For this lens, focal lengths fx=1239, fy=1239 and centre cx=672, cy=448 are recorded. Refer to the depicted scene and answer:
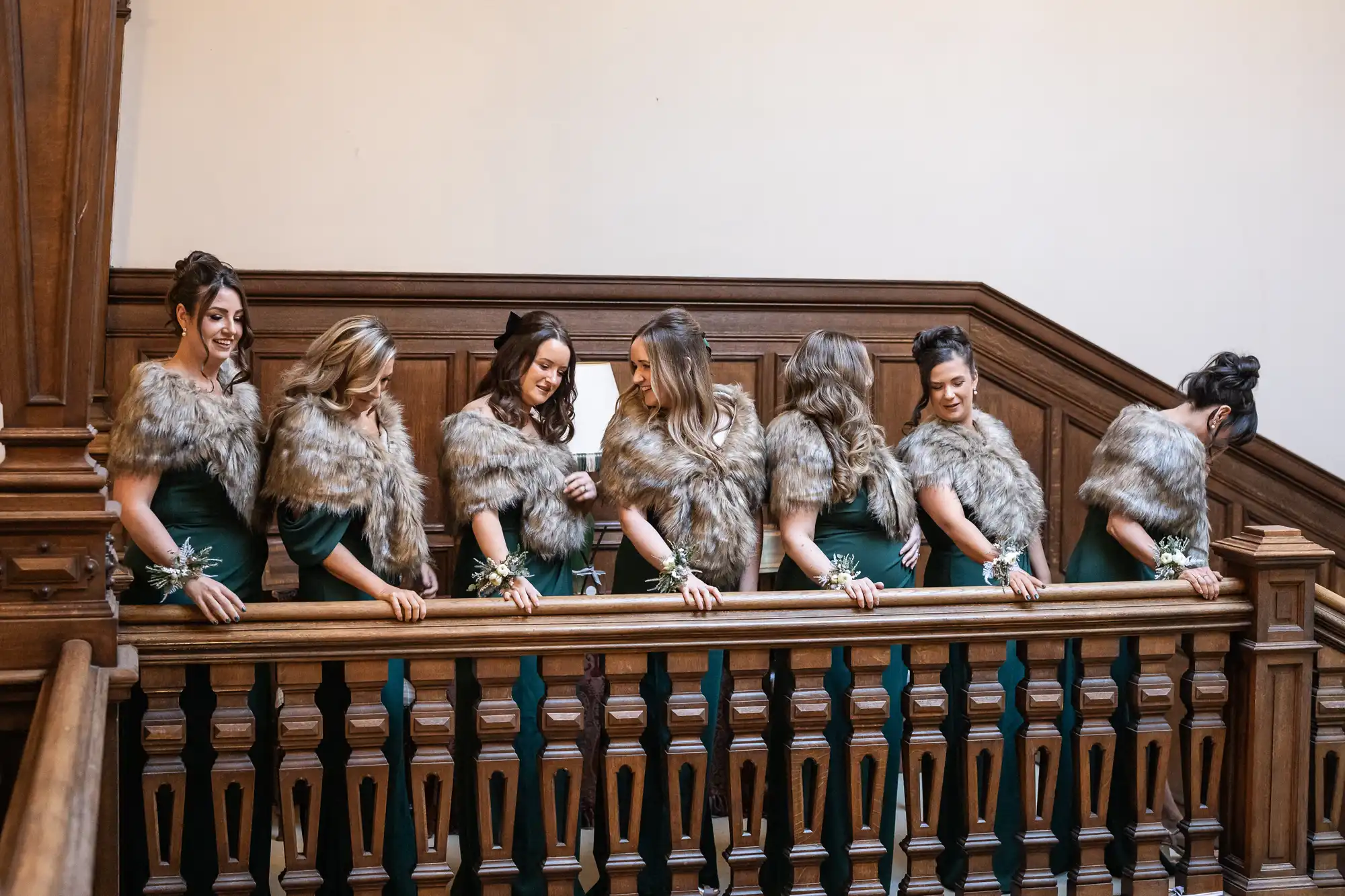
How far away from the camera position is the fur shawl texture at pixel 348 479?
312cm

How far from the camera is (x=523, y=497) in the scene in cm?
339

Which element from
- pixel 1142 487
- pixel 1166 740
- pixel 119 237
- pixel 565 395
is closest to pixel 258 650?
pixel 565 395

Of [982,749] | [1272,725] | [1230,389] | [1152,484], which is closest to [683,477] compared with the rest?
[982,749]

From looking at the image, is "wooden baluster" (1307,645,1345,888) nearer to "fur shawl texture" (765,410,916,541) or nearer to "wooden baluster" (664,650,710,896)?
"fur shawl texture" (765,410,916,541)

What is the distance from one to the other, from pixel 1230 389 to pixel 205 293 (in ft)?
10.0

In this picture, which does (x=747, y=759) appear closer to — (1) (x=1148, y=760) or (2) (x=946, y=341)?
(1) (x=1148, y=760)

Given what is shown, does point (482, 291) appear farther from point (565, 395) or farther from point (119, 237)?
point (565, 395)

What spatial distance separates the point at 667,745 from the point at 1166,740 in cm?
130

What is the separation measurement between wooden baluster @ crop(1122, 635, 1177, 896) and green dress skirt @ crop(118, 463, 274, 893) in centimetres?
215

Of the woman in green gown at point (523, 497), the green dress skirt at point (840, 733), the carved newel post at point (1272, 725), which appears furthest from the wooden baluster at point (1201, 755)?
the woman in green gown at point (523, 497)

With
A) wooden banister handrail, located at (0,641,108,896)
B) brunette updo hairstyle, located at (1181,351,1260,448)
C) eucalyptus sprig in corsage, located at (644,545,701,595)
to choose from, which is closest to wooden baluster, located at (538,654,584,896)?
eucalyptus sprig in corsage, located at (644,545,701,595)

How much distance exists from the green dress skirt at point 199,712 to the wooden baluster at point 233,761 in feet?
0.20

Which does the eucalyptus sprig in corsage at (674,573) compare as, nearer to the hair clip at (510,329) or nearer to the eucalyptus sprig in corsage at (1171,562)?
the hair clip at (510,329)

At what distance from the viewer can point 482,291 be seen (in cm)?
534
